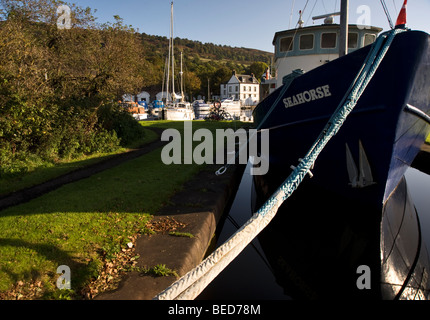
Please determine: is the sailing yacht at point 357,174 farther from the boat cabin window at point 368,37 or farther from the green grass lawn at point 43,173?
the green grass lawn at point 43,173

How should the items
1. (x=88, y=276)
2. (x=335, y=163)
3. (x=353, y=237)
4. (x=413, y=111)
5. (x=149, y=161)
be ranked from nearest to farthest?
(x=88, y=276), (x=413, y=111), (x=353, y=237), (x=335, y=163), (x=149, y=161)

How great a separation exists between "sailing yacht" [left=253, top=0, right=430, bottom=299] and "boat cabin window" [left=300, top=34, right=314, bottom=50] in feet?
12.7

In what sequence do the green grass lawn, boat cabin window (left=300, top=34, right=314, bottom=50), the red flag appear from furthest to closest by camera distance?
boat cabin window (left=300, top=34, right=314, bottom=50)
the green grass lawn
the red flag

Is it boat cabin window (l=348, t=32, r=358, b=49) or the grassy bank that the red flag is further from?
boat cabin window (l=348, t=32, r=358, b=49)

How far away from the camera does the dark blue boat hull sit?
5402mm

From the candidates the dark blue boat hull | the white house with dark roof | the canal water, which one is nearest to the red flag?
the dark blue boat hull

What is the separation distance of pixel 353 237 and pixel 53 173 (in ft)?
27.8

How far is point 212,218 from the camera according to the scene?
19.9ft

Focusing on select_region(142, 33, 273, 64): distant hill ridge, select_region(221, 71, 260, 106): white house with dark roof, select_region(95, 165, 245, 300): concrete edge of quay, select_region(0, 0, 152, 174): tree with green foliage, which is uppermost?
select_region(142, 33, 273, 64): distant hill ridge

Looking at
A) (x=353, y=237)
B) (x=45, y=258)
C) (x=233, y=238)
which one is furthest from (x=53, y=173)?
(x=353, y=237)

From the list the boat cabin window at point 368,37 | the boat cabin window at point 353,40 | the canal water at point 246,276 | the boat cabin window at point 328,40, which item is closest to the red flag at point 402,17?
the canal water at point 246,276

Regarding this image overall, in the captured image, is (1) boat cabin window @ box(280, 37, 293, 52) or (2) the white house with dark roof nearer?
(1) boat cabin window @ box(280, 37, 293, 52)
